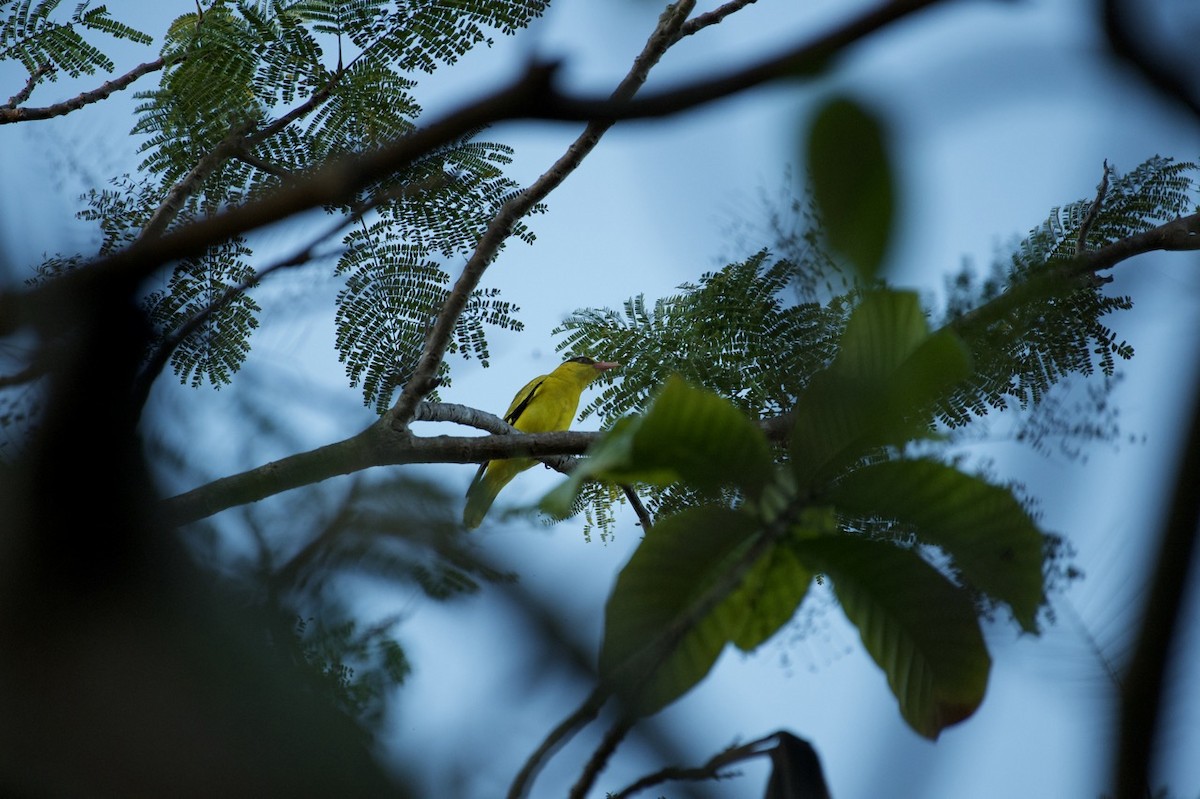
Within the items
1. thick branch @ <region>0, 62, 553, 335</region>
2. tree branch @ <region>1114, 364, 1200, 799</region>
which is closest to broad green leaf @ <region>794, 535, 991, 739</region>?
tree branch @ <region>1114, 364, 1200, 799</region>

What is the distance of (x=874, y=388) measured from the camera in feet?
2.89

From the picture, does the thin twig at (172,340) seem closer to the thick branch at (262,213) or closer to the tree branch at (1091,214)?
the thick branch at (262,213)

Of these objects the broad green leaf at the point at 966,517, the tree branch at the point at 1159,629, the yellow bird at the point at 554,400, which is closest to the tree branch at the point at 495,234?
the broad green leaf at the point at 966,517

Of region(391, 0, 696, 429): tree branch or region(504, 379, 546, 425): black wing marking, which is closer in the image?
region(391, 0, 696, 429): tree branch

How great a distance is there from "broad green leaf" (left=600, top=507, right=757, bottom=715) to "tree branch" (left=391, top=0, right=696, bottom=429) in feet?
7.73

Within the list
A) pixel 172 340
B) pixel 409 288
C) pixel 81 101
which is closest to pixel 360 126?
pixel 409 288

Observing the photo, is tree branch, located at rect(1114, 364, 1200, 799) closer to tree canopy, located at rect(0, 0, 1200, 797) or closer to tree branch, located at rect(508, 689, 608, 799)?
tree canopy, located at rect(0, 0, 1200, 797)

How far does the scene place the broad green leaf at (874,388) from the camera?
0.86m

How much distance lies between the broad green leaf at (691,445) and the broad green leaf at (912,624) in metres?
0.09

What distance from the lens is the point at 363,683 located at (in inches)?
28.4

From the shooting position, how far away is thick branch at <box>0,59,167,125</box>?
4785 millimetres

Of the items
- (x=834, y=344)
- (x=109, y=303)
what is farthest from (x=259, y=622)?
(x=834, y=344)

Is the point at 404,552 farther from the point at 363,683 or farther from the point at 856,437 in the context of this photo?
the point at 856,437

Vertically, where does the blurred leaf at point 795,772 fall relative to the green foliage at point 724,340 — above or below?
below
